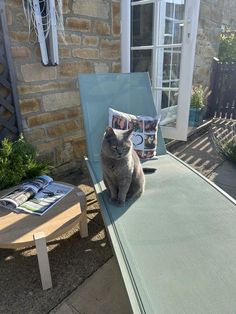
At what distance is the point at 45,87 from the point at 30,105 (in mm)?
240

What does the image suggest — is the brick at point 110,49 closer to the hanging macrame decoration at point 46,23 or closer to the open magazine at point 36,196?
the hanging macrame decoration at point 46,23

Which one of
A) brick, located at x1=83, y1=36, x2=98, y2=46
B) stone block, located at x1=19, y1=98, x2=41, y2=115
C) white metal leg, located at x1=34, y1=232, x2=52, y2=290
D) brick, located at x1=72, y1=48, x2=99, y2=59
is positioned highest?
brick, located at x1=83, y1=36, x2=98, y2=46

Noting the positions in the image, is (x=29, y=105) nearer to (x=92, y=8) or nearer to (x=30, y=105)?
(x=30, y=105)

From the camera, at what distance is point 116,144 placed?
1469mm

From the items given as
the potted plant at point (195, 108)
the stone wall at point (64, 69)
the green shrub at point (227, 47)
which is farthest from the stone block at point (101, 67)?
the green shrub at point (227, 47)

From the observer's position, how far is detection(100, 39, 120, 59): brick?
9.43ft

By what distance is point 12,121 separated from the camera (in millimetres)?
2252

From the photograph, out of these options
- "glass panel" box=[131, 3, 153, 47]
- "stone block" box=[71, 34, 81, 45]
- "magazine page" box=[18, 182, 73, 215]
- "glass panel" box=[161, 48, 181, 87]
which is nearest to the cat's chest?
"magazine page" box=[18, 182, 73, 215]

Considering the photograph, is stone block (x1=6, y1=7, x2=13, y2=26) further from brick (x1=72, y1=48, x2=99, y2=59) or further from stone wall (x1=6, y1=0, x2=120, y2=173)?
brick (x1=72, y1=48, x2=99, y2=59)

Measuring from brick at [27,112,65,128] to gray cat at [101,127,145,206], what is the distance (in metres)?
1.17

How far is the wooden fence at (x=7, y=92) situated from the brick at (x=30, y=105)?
9cm

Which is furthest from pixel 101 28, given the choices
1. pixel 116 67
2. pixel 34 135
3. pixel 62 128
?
pixel 34 135

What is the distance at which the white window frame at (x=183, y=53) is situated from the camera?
2.67m

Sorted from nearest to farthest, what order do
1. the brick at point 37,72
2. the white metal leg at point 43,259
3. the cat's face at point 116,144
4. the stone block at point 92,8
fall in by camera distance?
1. the white metal leg at point 43,259
2. the cat's face at point 116,144
3. the brick at point 37,72
4. the stone block at point 92,8
